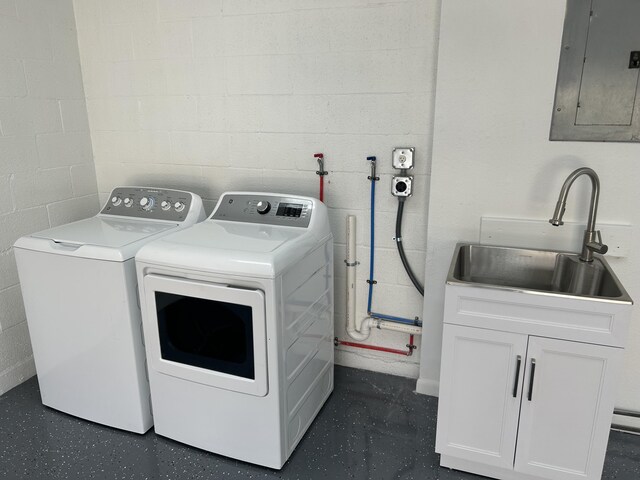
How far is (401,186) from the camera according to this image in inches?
92.6

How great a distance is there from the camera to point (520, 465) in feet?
6.01

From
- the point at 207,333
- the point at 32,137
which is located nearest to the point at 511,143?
the point at 207,333

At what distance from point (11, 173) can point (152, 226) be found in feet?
2.80

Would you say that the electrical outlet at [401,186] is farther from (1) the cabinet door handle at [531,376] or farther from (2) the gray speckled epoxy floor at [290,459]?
(2) the gray speckled epoxy floor at [290,459]

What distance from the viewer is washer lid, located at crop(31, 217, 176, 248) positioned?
2096mm

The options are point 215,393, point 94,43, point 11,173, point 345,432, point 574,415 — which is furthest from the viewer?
point 94,43

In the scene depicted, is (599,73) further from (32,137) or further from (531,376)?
(32,137)

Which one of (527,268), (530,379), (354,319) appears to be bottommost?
(354,319)

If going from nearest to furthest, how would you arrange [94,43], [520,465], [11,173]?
[520,465] < [11,173] < [94,43]

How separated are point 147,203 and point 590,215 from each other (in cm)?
218

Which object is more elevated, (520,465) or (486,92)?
(486,92)

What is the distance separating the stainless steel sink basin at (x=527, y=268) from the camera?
1.97 m

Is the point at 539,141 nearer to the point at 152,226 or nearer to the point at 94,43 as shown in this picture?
the point at 152,226

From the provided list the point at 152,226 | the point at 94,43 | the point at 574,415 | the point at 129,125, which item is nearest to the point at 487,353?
the point at 574,415
